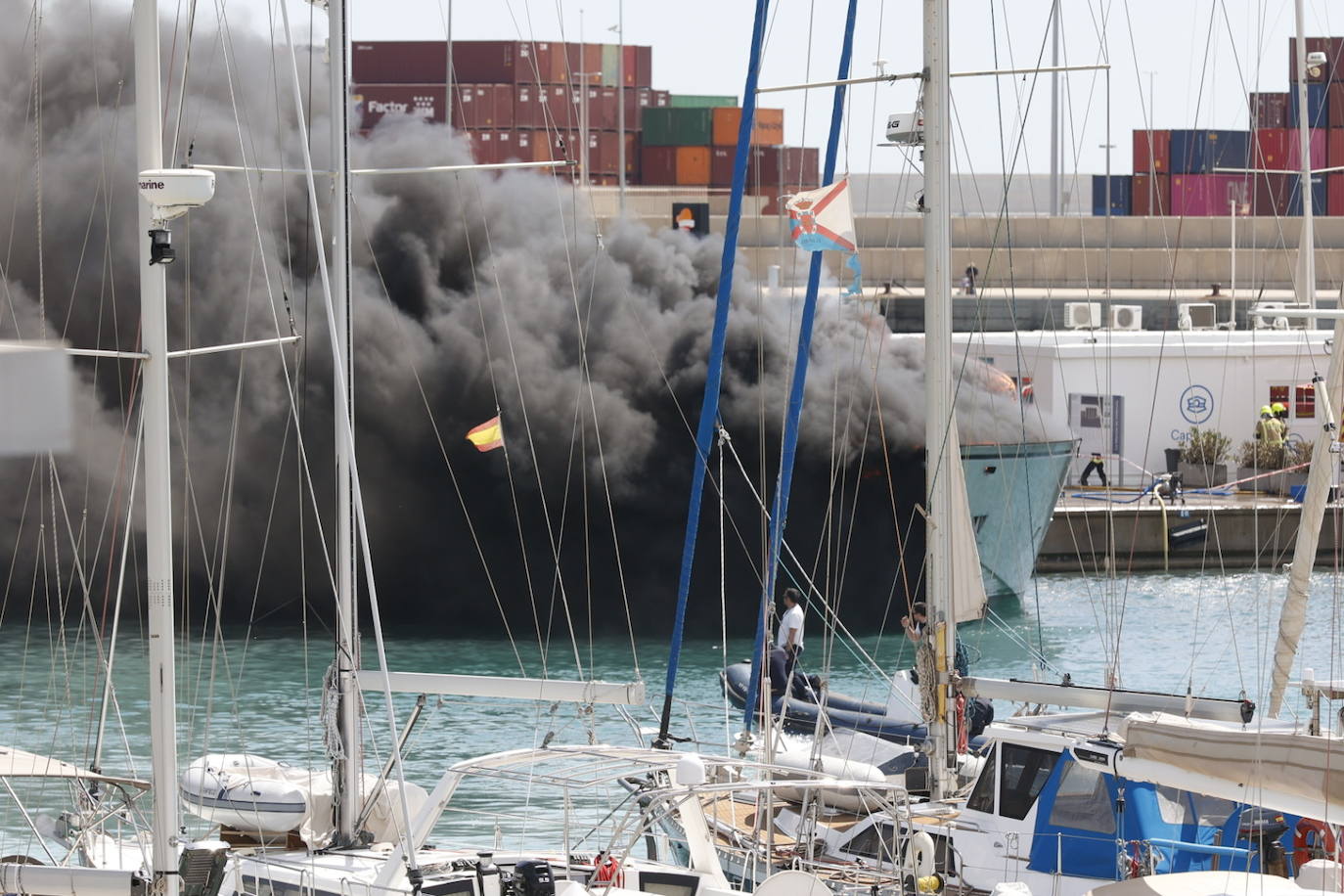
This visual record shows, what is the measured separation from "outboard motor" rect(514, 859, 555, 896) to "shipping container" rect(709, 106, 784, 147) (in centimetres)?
4545

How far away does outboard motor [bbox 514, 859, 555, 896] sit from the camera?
29.2 ft

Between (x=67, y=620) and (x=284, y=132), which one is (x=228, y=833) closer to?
(x=67, y=620)

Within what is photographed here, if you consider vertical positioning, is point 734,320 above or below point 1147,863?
above

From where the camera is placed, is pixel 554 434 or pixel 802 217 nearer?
pixel 802 217

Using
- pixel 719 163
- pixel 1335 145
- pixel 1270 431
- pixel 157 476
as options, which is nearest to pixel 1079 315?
pixel 1270 431

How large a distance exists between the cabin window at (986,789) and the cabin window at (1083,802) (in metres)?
0.39

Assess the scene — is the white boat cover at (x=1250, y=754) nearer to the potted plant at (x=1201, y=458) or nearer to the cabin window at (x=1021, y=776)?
the cabin window at (x=1021, y=776)

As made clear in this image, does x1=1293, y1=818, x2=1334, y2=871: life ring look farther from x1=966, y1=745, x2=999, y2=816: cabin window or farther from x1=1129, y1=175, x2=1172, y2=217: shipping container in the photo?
x1=1129, y1=175, x2=1172, y2=217: shipping container

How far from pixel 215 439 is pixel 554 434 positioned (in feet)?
19.4

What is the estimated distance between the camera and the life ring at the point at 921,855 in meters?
9.43

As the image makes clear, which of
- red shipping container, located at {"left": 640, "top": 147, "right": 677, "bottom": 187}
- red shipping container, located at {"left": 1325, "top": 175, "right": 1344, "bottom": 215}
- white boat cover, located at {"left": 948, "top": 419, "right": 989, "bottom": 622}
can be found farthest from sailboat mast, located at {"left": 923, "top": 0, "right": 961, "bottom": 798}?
red shipping container, located at {"left": 1325, "top": 175, "right": 1344, "bottom": 215}

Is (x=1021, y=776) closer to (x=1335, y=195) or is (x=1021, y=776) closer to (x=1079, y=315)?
(x=1079, y=315)

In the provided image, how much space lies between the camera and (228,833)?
11.3 metres

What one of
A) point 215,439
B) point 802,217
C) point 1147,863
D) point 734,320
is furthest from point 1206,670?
point 215,439
